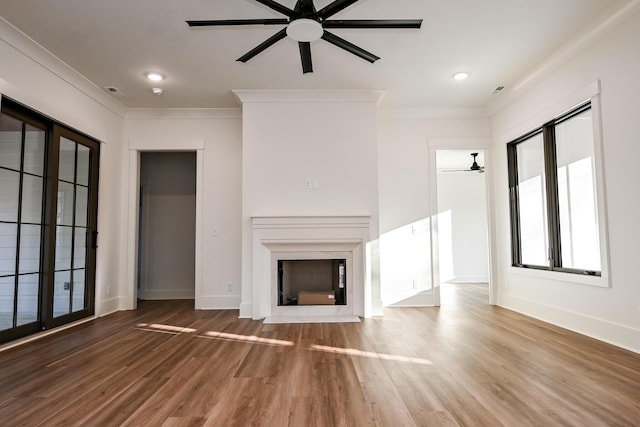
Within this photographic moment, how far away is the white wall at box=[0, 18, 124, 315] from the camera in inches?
126

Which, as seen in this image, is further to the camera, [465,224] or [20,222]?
[465,224]

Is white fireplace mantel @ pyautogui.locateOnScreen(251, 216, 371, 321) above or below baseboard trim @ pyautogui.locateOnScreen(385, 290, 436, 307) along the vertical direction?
above

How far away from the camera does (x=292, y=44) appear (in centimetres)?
343

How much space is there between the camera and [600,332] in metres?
3.16

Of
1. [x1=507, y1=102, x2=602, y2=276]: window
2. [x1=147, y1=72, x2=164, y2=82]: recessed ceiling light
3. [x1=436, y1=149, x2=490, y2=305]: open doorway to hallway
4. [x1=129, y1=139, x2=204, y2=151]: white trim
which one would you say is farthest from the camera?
[x1=436, y1=149, x2=490, y2=305]: open doorway to hallway

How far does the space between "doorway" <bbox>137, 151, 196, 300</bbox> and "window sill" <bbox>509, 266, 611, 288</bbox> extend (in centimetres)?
457

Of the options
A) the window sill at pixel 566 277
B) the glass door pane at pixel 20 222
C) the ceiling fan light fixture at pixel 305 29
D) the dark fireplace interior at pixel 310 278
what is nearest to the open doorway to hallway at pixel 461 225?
the window sill at pixel 566 277

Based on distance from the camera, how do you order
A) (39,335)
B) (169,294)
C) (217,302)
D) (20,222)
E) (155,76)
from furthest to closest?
(169,294) < (217,302) < (155,76) < (39,335) < (20,222)

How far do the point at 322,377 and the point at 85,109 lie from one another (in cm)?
381

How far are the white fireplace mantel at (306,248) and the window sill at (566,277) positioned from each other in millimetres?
1795

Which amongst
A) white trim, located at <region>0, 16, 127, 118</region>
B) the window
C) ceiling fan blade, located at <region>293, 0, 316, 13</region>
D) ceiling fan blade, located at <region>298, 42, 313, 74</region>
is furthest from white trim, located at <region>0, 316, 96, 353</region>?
the window

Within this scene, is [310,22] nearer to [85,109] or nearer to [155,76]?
[155,76]

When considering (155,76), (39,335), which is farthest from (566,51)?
(39,335)

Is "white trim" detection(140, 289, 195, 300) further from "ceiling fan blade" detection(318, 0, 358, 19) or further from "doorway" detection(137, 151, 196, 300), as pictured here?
"ceiling fan blade" detection(318, 0, 358, 19)
